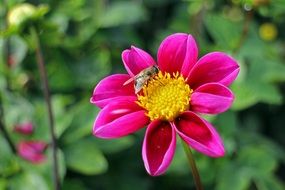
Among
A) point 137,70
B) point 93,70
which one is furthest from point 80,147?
point 137,70

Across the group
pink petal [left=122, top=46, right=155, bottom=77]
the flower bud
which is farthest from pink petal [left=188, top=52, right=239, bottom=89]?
the flower bud

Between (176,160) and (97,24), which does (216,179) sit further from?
(97,24)

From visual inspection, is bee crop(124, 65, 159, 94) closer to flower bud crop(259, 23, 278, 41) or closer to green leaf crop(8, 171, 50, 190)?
green leaf crop(8, 171, 50, 190)

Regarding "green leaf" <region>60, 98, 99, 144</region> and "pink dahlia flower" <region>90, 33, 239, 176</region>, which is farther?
"green leaf" <region>60, 98, 99, 144</region>

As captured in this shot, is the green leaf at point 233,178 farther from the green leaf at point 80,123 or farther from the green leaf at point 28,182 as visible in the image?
the green leaf at point 28,182

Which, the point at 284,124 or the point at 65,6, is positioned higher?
the point at 65,6

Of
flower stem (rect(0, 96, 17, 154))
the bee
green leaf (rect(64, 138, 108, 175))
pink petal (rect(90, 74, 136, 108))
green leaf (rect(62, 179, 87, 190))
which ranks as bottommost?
A: green leaf (rect(62, 179, 87, 190))

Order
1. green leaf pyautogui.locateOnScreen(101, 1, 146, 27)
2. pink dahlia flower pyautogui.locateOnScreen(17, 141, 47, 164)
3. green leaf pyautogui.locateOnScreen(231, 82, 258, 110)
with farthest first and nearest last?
green leaf pyautogui.locateOnScreen(101, 1, 146, 27) → green leaf pyautogui.locateOnScreen(231, 82, 258, 110) → pink dahlia flower pyautogui.locateOnScreen(17, 141, 47, 164)
